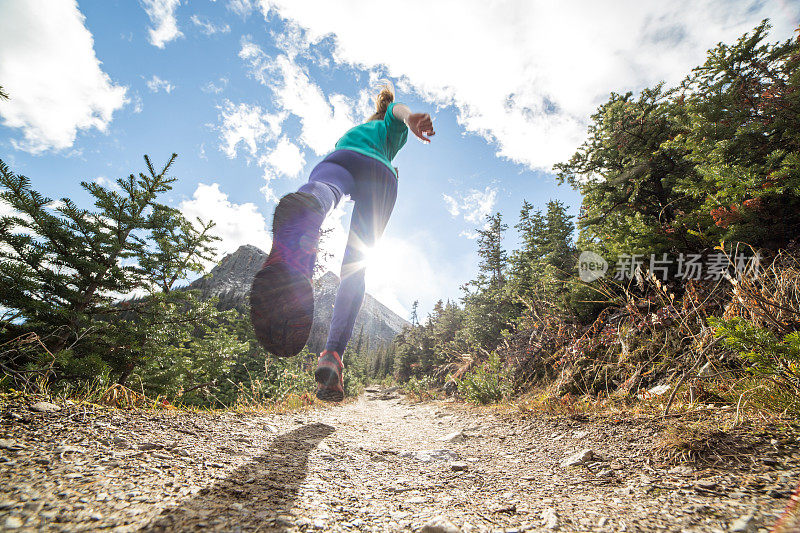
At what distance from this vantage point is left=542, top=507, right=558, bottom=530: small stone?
0.77 metres

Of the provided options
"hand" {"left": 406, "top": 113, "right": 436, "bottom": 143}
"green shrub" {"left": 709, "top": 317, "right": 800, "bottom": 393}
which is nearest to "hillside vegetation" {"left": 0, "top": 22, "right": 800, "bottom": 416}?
"green shrub" {"left": 709, "top": 317, "right": 800, "bottom": 393}

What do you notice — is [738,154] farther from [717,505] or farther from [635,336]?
[717,505]

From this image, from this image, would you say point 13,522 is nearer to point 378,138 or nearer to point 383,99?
point 378,138

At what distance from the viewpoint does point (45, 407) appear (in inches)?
41.4

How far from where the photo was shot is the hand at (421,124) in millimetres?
2117

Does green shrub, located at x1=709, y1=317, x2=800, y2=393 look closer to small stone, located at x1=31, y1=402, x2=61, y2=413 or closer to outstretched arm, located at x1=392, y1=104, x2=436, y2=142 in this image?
outstretched arm, located at x1=392, y1=104, x2=436, y2=142

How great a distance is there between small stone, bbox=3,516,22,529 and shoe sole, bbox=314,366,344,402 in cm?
150

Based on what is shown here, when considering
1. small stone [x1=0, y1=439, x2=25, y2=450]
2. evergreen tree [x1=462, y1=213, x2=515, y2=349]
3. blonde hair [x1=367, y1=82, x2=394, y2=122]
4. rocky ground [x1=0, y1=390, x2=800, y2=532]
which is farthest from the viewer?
evergreen tree [x1=462, y1=213, x2=515, y2=349]

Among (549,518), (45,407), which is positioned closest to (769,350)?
(549,518)

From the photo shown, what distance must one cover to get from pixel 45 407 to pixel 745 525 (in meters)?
2.10

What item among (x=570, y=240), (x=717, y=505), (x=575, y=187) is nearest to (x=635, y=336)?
(x=717, y=505)

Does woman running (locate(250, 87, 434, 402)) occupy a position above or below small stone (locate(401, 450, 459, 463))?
above

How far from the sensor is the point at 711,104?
14.6 ft

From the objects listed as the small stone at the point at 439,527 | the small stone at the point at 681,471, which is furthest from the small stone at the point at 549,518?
the small stone at the point at 681,471
